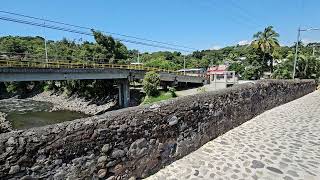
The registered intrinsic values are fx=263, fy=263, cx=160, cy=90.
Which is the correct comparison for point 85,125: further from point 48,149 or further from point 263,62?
point 263,62

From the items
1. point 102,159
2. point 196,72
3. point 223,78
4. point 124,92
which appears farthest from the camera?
point 196,72

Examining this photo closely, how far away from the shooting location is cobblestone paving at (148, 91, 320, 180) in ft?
16.4

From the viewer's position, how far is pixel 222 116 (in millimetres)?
7531

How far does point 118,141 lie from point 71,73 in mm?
28968

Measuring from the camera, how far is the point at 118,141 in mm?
4379

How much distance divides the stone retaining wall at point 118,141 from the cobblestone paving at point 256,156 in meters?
0.34

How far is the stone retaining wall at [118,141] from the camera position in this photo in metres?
3.33

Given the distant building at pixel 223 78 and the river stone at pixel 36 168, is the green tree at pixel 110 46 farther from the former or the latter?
the river stone at pixel 36 168

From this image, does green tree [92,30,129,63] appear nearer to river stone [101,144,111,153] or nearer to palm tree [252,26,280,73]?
palm tree [252,26,280,73]

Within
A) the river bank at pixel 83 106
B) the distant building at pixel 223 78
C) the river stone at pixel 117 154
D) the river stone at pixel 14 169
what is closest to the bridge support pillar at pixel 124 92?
the river bank at pixel 83 106

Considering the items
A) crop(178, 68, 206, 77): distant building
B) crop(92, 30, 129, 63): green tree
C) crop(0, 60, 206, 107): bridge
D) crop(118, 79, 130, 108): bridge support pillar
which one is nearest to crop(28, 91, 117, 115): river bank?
crop(118, 79, 130, 108): bridge support pillar

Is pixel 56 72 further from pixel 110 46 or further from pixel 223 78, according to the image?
pixel 110 46

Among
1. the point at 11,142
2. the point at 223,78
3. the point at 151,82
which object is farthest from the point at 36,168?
the point at 223,78

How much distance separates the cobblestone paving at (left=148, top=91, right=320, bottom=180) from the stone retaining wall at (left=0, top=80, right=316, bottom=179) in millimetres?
344
